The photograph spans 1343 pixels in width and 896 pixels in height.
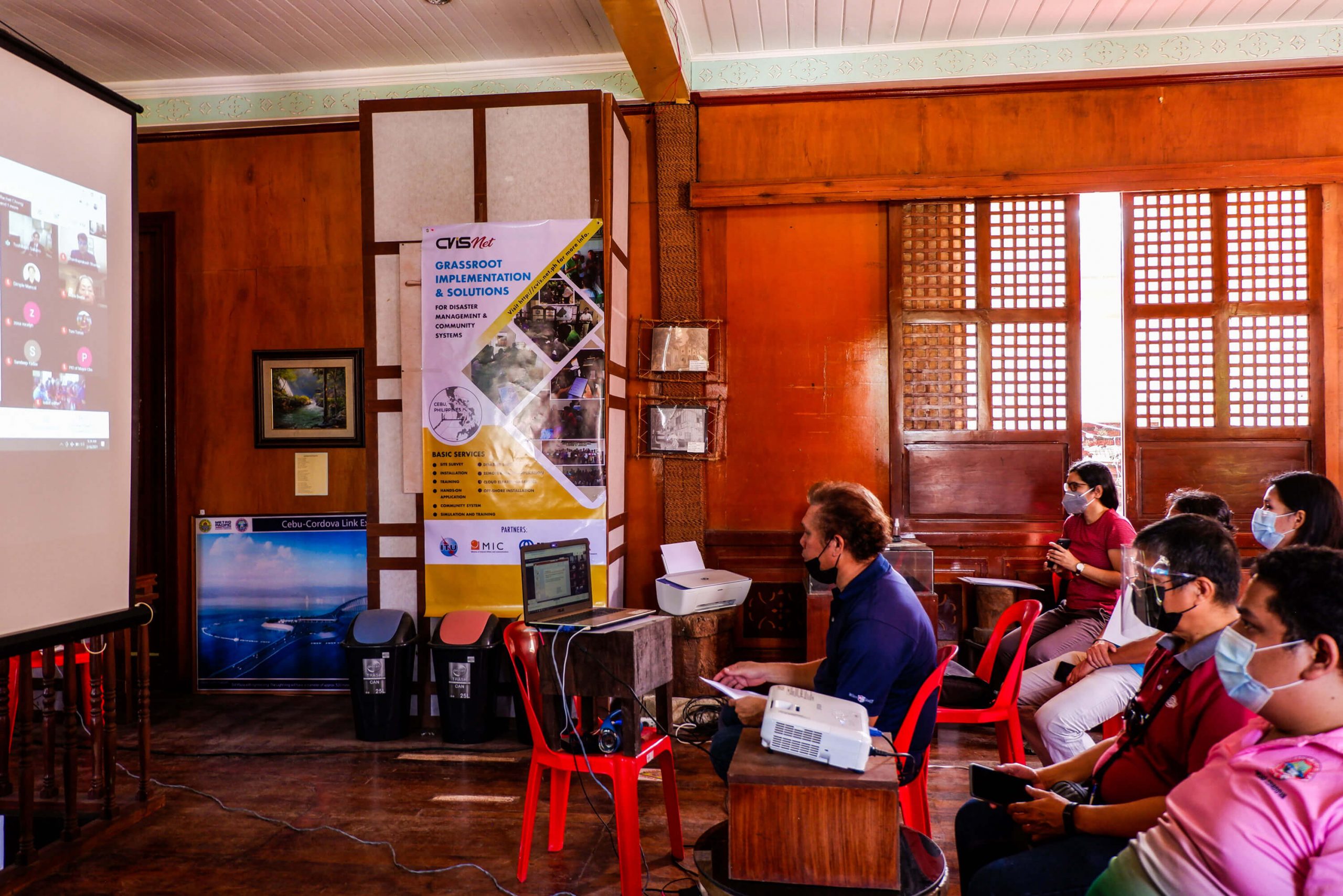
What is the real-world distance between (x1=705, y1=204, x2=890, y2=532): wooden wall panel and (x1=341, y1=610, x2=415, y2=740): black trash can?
195 centimetres

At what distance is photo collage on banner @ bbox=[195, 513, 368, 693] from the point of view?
5316 millimetres

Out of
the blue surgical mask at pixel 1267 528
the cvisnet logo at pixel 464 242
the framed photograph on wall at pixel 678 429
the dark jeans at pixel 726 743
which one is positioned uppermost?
the cvisnet logo at pixel 464 242

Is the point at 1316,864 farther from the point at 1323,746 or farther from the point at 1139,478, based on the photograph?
the point at 1139,478

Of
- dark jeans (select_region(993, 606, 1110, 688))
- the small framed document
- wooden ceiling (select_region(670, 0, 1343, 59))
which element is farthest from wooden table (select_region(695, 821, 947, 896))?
wooden ceiling (select_region(670, 0, 1343, 59))

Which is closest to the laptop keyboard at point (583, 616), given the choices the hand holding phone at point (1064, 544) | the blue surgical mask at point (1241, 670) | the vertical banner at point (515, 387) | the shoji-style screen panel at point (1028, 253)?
the vertical banner at point (515, 387)

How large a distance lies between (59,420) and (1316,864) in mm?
3589

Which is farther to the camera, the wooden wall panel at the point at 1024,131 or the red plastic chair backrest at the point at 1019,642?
the wooden wall panel at the point at 1024,131

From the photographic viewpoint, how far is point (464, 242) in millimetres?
4570

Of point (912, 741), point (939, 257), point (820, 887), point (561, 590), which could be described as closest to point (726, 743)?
point (912, 741)

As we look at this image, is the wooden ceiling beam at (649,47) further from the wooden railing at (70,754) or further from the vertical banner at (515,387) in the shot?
the wooden railing at (70,754)

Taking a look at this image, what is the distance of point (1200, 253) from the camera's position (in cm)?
497

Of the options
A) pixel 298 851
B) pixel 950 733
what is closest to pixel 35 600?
pixel 298 851

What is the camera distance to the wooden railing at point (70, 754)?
3027 millimetres

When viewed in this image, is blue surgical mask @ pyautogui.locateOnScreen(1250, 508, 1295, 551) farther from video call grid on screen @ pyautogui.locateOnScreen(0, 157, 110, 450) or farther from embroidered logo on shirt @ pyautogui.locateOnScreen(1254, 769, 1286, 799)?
video call grid on screen @ pyautogui.locateOnScreen(0, 157, 110, 450)
